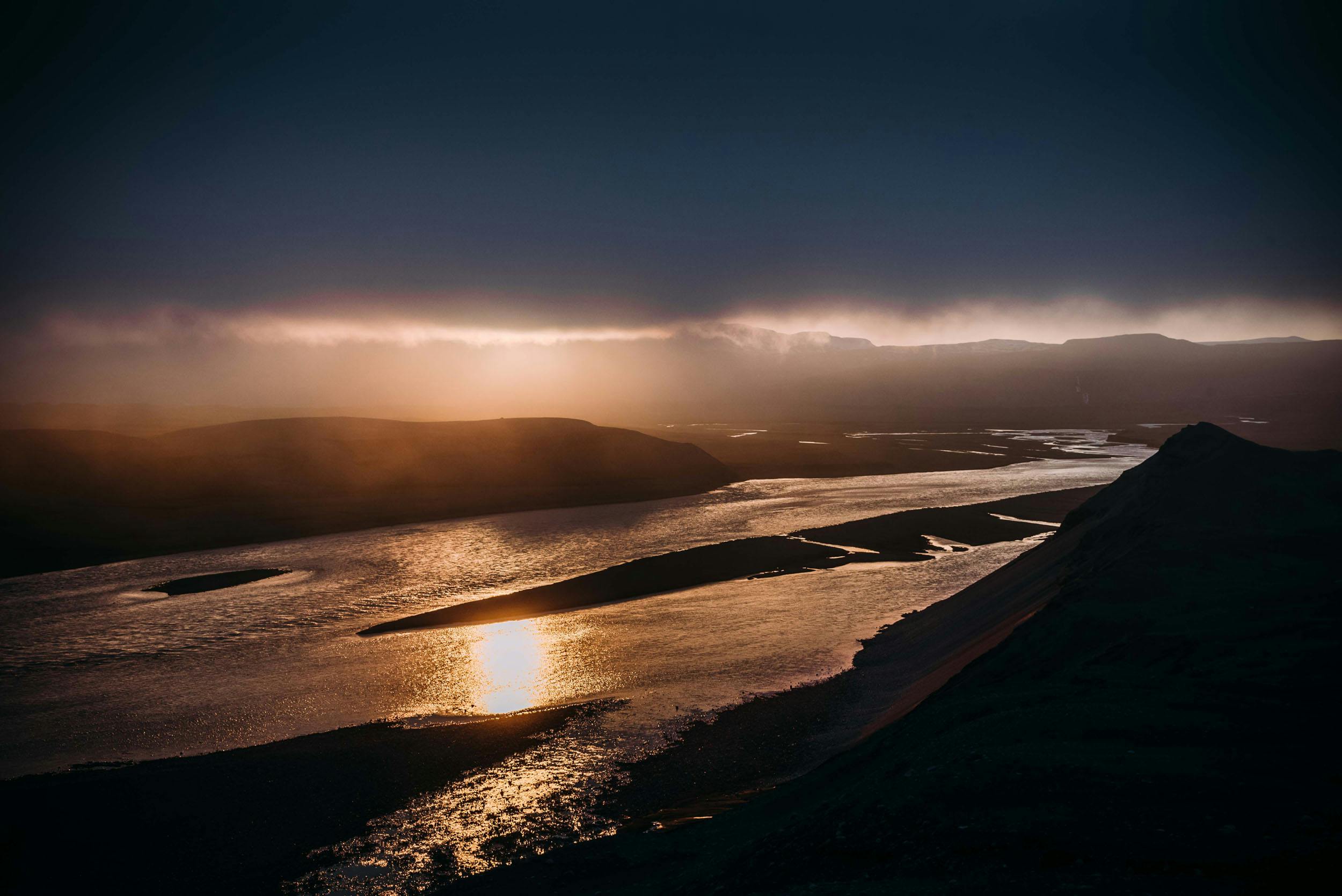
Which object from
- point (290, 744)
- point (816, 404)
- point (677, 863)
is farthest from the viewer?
point (816, 404)

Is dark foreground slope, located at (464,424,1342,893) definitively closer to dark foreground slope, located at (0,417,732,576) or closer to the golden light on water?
the golden light on water

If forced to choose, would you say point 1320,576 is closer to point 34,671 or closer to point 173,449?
point 34,671

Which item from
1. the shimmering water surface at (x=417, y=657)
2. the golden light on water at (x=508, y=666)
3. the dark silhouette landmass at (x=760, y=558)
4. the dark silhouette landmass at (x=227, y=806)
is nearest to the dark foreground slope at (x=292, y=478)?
the shimmering water surface at (x=417, y=657)

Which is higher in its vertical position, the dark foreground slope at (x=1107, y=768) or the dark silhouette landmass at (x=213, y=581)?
the dark foreground slope at (x=1107, y=768)

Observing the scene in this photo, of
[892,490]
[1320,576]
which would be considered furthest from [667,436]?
[1320,576]

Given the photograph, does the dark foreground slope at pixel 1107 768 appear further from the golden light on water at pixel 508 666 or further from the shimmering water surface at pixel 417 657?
the golden light on water at pixel 508 666

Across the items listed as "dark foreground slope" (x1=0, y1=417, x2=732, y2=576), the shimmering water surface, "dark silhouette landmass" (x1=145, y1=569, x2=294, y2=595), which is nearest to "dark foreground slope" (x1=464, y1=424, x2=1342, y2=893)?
the shimmering water surface
